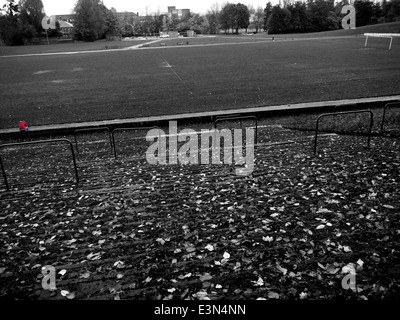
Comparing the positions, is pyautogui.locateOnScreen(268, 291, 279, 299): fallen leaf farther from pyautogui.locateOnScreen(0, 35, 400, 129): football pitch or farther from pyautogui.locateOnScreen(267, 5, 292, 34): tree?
pyautogui.locateOnScreen(267, 5, 292, 34): tree

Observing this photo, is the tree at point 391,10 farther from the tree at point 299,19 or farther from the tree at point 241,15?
the tree at point 241,15

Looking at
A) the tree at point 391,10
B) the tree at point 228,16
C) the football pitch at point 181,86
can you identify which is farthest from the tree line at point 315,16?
the football pitch at point 181,86

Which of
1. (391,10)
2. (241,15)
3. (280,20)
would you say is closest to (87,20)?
(280,20)

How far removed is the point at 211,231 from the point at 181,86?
18.2 metres

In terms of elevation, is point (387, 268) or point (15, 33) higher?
point (15, 33)

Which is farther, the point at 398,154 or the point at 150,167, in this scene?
the point at 150,167

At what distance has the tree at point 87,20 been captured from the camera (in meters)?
84.4

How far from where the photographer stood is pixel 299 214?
511 centimetres

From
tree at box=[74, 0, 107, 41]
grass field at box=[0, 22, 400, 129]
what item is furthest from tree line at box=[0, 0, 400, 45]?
grass field at box=[0, 22, 400, 129]

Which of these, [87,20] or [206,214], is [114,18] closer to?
[87,20]

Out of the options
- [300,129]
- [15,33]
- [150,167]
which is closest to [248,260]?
[150,167]
